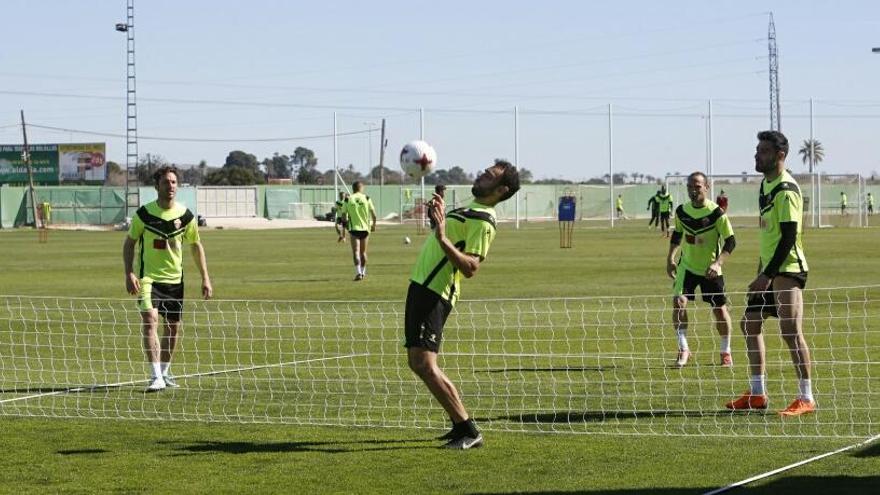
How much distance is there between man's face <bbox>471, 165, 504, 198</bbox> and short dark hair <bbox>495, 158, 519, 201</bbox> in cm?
3

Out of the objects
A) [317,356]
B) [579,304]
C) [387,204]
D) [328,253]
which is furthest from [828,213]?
[317,356]

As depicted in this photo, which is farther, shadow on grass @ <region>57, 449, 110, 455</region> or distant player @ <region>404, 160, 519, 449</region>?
shadow on grass @ <region>57, 449, 110, 455</region>

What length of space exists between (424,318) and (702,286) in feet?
17.4

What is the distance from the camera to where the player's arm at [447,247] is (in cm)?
947

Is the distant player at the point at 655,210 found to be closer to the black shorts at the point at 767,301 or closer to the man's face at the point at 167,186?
the man's face at the point at 167,186

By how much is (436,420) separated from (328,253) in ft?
105

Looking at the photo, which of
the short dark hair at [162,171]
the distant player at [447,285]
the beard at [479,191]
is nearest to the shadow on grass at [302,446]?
the distant player at [447,285]

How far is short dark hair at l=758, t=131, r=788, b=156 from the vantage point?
11156 millimetres

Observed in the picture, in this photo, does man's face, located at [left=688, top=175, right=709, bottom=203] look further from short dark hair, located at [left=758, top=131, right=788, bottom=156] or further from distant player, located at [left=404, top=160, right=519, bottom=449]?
distant player, located at [left=404, top=160, right=519, bottom=449]

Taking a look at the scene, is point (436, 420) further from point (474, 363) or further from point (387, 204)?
point (387, 204)

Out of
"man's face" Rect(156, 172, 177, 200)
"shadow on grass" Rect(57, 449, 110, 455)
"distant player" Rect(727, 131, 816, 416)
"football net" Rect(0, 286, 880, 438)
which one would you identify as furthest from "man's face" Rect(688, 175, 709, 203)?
"shadow on grass" Rect(57, 449, 110, 455)

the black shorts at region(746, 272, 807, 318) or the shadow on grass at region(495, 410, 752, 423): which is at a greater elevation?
the black shorts at region(746, 272, 807, 318)

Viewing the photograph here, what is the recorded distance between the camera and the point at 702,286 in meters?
14.4

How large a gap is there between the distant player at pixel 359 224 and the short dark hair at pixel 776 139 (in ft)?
59.5
